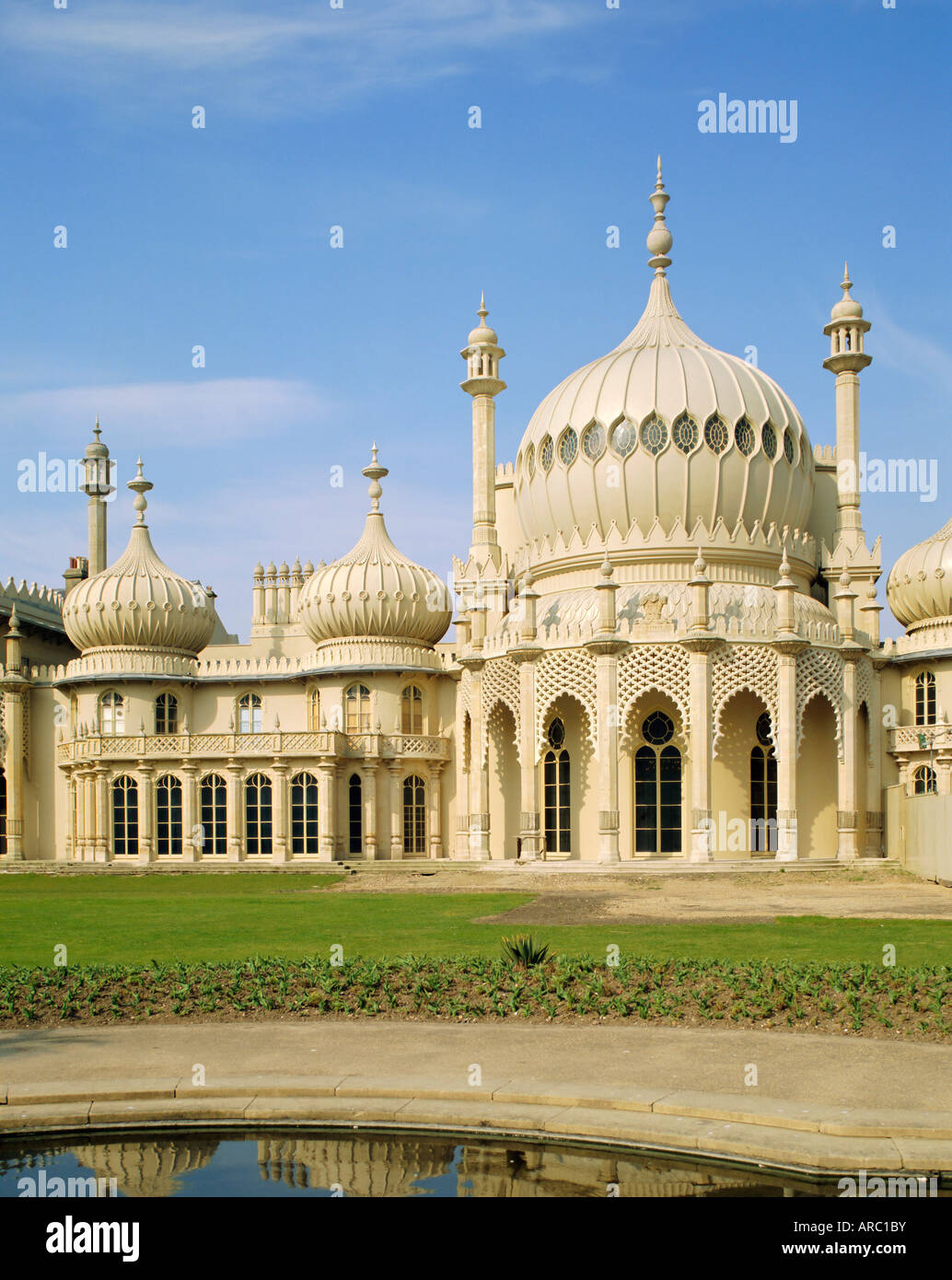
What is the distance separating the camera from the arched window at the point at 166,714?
146ft

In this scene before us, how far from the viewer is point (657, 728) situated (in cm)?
3691

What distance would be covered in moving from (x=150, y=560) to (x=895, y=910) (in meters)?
30.7

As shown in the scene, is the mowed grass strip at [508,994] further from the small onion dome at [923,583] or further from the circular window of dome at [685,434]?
the small onion dome at [923,583]

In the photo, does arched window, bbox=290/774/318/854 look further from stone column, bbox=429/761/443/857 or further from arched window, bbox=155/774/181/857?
stone column, bbox=429/761/443/857

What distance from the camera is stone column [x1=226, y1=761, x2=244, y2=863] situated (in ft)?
133

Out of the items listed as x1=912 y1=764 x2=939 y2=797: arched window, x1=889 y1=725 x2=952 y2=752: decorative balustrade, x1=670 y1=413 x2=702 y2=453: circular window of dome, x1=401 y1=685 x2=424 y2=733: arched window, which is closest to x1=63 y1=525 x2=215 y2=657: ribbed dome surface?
x1=401 y1=685 x2=424 y2=733: arched window

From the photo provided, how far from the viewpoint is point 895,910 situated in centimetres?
2212

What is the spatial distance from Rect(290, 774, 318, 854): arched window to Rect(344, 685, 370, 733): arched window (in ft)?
8.53

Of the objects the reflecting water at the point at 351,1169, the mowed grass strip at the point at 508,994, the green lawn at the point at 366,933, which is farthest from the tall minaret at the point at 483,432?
the reflecting water at the point at 351,1169

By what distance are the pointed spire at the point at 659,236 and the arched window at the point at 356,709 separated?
16.8m
